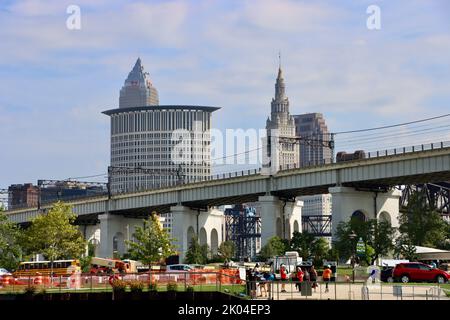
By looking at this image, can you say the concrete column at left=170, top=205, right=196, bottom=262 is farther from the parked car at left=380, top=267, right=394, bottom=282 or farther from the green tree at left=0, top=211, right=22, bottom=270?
the parked car at left=380, top=267, right=394, bottom=282

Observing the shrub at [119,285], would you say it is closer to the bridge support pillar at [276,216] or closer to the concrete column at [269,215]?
the concrete column at [269,215]

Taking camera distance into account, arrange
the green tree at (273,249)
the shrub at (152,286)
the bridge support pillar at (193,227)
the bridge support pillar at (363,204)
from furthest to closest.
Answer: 1. the bridge support pillar at (193,227)
2. the green tree at (273,249)
3. the bridge support pillar at (363,204)
4. the shrub at (152,286)

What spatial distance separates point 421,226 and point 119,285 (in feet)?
279

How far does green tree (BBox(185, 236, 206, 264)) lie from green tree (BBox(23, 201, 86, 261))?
3044cm

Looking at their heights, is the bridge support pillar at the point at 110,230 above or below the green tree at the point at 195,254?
above

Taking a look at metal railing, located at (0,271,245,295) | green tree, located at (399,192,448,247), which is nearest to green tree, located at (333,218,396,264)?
green tree, located at (399,192,448,247)

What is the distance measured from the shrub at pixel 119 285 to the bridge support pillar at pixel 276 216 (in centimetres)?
8755

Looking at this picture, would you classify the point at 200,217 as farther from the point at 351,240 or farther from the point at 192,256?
the point at 351,240

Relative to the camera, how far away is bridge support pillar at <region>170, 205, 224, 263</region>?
532 feet

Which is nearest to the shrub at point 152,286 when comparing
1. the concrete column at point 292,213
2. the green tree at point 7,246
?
the green tree at point 7,246

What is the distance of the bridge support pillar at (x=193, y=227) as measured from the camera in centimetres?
16225

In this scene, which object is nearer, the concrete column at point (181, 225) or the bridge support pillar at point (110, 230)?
the concrete column at point (181, 225)
